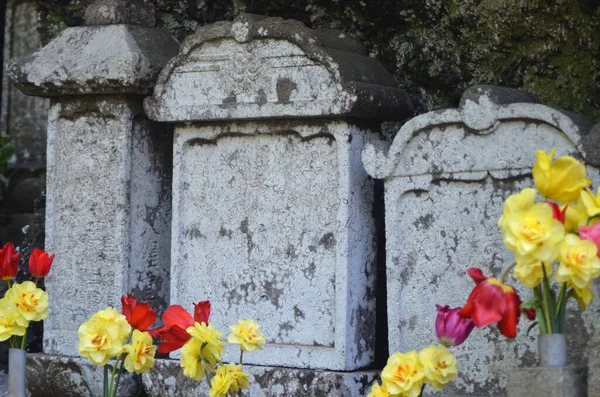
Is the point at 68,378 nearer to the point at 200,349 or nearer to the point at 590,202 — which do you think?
the point at 200,349

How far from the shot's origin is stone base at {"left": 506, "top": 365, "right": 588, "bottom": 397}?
7.64 feet

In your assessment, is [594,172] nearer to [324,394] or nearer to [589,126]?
[589,126]

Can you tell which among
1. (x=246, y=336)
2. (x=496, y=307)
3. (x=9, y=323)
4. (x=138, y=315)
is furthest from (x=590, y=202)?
(x=9, y=323)

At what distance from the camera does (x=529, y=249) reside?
2162mm

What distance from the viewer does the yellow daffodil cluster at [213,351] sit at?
2564mm

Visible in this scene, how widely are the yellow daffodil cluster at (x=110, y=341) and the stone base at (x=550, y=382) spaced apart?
89 centimetres

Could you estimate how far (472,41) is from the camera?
3.90 metres

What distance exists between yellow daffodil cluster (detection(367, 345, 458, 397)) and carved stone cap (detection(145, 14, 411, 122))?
40.2 inches

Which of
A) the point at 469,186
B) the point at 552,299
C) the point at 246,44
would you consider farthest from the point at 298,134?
the point at 552,299

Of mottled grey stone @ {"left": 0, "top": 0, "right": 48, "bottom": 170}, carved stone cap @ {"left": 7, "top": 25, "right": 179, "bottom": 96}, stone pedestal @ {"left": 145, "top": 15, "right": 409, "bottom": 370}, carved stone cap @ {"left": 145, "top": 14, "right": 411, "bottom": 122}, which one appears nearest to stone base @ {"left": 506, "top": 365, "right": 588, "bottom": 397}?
stone pedestal @ {"left": 145, "top": 15, "right": 409, "bottom": 370}

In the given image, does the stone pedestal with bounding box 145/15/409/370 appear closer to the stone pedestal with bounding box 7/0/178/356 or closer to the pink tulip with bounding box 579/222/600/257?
the stone pedestal with bounding box 7/0/178/356

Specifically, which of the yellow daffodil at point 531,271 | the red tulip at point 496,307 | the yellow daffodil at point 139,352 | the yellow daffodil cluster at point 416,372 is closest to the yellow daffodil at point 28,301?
the yellow daffodil at point 139,352

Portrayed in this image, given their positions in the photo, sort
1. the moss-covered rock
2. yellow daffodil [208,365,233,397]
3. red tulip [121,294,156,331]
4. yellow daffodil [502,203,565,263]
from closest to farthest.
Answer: yellow daffodil [502,203,565,263] → yellow daffodil [208,365,233,397] → red tulip [121,294,156,331] → the moss-covered rock

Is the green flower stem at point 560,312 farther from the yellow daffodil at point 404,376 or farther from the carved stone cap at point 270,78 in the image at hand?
the carved stone cap at point 270,78
